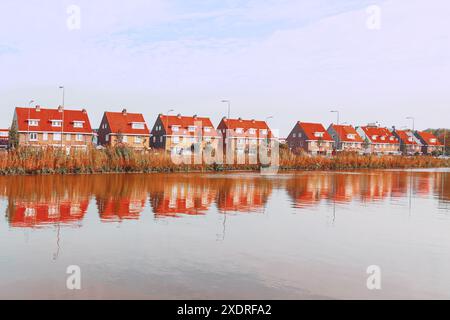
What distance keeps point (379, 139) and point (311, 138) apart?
3116 centimetres

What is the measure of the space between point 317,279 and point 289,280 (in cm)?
55

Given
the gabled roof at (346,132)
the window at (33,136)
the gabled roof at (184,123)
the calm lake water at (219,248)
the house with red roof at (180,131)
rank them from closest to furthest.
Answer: the calm lake water at (219,248) < the window at (33,136) < the house with red roof at (180,131) < the gabled roof at (184,123) < the gabled roof at (346,132)

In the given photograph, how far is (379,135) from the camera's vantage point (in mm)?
139125

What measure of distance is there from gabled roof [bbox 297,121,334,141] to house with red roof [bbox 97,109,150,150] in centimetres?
4184

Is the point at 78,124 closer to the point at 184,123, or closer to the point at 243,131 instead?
the point at 184,123

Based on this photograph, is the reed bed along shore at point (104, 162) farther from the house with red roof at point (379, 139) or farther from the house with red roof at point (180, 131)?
the house with red roof at point (379, 139)

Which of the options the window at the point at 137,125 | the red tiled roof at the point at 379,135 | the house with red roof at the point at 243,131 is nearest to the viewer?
the window at the point at 137,125

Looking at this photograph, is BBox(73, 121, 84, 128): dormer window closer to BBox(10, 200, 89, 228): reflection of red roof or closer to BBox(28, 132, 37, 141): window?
BBox(28, 132, 37, 141): window

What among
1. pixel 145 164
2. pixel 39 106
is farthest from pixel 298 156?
pixel 39 106

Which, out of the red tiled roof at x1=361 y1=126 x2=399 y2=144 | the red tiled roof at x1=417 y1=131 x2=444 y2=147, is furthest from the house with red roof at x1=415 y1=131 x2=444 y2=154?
the red tiled roof at x1=361 y1=126 x2=399 y2=144

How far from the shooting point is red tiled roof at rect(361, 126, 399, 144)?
136 metres

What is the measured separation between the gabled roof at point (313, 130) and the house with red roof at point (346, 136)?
401 cm

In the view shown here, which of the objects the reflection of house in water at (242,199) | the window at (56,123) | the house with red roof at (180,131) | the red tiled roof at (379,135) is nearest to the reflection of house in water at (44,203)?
the reflection of house in water at (242,199)

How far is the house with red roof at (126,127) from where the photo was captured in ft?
297
